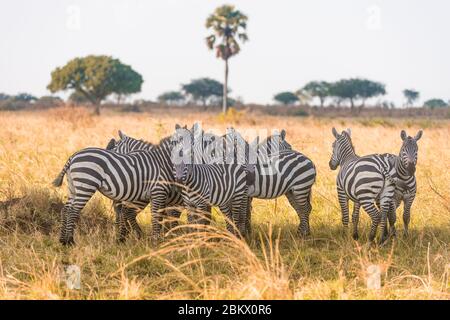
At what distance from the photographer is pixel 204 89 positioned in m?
78.1

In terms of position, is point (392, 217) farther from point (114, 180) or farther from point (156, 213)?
point (114, 180)

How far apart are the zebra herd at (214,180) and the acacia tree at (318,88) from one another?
68.1m

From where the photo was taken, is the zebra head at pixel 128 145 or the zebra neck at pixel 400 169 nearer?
the zebra neck at pixel 400 169

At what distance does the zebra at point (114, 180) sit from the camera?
7.33 meters

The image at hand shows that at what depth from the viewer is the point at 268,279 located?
5.17 m

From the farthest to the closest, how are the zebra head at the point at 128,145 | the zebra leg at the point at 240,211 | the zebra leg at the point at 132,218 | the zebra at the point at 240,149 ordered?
the zebra head at the point at 128,145, the zebra at the point at 240,149, the zebra leg at the point at 132,218, the zebra leg at the point at 240,211

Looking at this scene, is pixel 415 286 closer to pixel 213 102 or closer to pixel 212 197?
pixel 212 197

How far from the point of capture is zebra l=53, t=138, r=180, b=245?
289 inches

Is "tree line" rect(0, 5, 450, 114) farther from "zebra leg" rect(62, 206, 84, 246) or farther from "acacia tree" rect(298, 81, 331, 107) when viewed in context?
"zebra leg" rect(62, 206, 84, 246)

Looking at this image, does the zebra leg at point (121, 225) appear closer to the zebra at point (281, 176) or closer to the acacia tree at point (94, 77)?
the zebra at point (281, 176)

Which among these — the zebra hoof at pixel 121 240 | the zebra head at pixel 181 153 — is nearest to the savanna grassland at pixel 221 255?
the zebra hoof at pixel 121 240

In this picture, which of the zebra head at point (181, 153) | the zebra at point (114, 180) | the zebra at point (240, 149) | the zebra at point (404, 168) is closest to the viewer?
the zebra head at point (181, 153)

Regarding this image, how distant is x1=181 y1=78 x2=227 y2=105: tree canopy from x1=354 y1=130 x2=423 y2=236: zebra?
232 feet

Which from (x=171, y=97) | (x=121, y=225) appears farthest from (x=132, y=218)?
(x=171, y=97)
